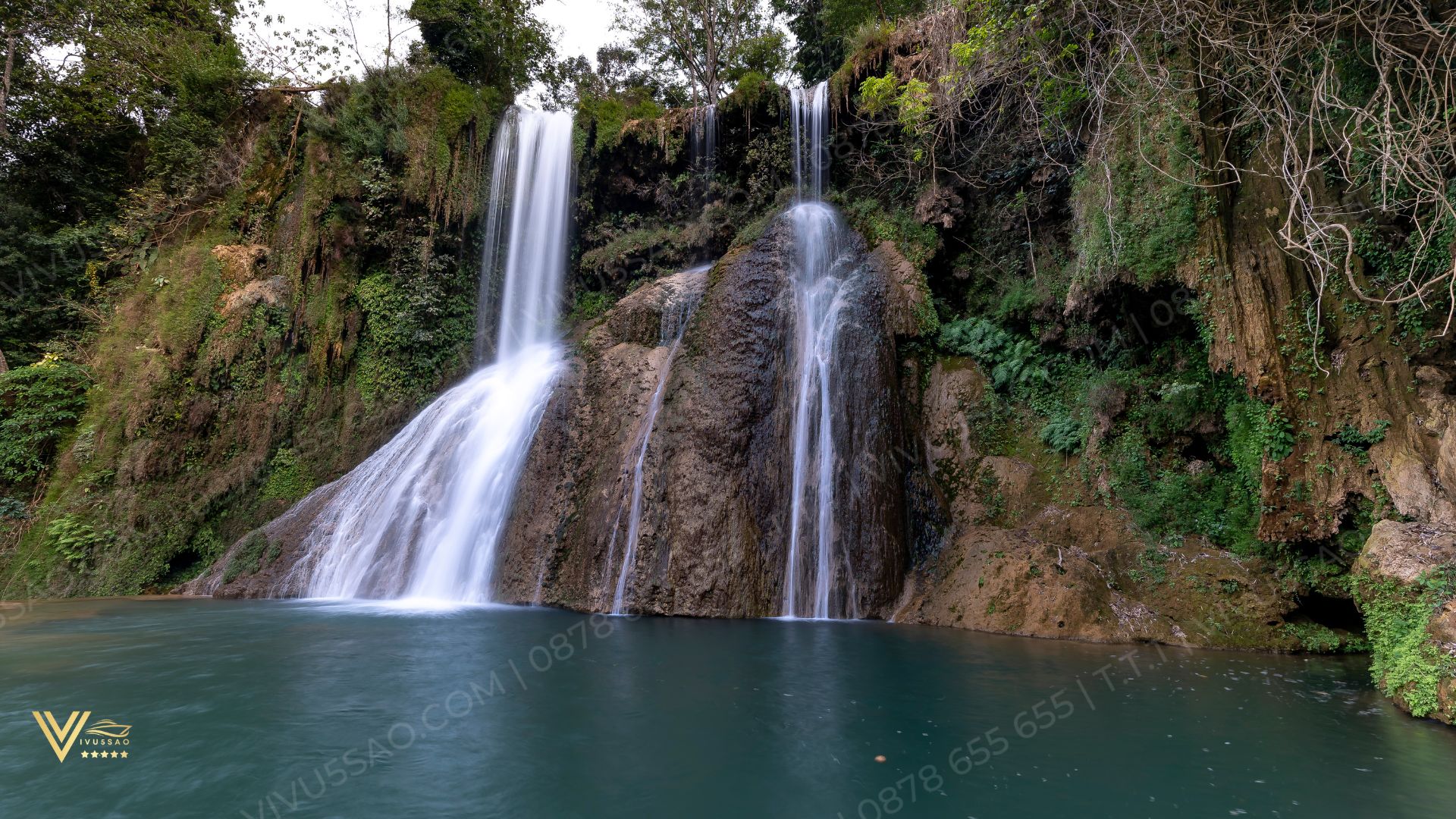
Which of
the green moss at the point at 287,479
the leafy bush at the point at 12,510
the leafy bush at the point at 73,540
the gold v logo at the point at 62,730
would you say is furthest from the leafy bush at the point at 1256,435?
the leafy bush at the point at 12,510

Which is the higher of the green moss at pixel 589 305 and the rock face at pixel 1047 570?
the green moss at pixel 589 305

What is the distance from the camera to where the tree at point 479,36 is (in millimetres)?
18156

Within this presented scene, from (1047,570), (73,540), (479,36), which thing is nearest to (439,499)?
(73,540)

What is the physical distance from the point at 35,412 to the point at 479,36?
13.5 metres

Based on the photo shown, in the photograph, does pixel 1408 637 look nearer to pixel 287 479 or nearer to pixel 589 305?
pixel 589 305

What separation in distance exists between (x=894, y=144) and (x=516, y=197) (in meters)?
9.11

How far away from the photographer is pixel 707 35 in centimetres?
2116

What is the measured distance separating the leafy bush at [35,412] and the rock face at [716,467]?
29.6ft

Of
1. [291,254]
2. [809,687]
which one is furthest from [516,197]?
[809,687]

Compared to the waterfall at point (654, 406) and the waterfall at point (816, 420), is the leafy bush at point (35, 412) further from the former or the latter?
the waterfall at point (816, 420)

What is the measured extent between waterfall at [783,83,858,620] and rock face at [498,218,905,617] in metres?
0.13

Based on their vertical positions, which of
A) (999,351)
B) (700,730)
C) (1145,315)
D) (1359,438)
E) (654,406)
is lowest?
(700,730)

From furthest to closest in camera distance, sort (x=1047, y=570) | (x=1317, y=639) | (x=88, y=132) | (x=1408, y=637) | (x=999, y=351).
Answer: (x=88, y=132), (x=999, y=351), (x=1047, y=570), (x=1317, y=639), (x=1408, y=637)

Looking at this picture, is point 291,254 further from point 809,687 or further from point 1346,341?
point 1346,341
